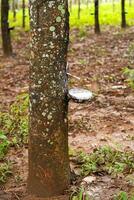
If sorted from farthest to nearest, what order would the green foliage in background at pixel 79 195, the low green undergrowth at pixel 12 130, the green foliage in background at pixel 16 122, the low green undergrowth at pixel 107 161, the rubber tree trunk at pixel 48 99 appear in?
the green foliage in background at pixel 16 122, the low green undergrowth at pixel 12 130, the low green undergrowth at pixel 107 161, the green foliage in background at pixel 79 195, the rubber tree trunk at pixel 48 99

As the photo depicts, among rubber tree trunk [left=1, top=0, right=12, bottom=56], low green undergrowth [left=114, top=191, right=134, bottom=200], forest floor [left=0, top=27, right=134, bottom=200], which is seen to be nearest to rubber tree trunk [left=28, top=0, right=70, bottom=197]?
forest floor [left=0, top=27, right=134, bottom=200]

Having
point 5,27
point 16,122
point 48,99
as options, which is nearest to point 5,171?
point 48,99

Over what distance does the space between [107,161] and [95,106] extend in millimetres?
2895

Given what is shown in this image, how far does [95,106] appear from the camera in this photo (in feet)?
28.7

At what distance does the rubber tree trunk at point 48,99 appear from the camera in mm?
4531

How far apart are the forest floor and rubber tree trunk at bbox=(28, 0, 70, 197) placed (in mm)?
Answer: 437

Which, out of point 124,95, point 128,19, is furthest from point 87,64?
point 128,19

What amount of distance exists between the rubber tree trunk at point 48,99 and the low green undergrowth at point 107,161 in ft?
2.23

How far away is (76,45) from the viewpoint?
57.2ft

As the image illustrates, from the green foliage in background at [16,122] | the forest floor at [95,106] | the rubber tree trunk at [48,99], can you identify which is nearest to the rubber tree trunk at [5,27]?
the forest floor at [95,106]

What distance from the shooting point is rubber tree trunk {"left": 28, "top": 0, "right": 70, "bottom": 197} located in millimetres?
4531

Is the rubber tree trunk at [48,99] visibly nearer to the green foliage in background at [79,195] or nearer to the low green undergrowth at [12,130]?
the green foliage in background at [79,195]

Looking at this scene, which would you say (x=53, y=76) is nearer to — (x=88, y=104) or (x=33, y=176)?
(x=33, y=176)

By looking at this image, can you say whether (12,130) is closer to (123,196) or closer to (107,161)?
(107,161)
